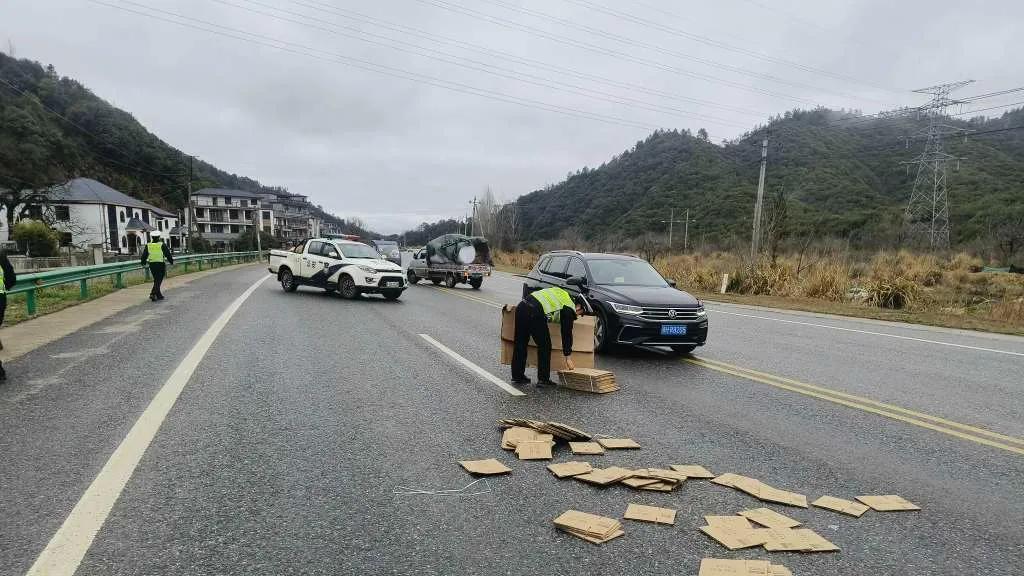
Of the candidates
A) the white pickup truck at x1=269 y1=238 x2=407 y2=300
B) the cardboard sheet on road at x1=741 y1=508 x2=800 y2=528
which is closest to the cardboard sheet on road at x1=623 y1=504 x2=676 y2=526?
the cardboard sheet on road at x1=741 y1=508 x2=800 y2=528

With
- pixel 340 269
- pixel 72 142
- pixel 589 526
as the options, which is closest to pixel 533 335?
pixel 589 526

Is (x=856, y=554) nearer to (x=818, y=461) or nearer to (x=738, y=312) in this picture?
(x=818, y=461)

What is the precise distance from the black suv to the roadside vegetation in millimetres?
9473

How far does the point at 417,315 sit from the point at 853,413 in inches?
367

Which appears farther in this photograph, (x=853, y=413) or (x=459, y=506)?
(x=853, y=413)

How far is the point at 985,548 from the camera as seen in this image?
3111 mm

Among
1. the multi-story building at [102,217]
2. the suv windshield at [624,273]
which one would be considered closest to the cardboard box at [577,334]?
the suv windshield at [624,273]

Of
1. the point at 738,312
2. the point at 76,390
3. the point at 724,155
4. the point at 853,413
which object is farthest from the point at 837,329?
the point at 724,155

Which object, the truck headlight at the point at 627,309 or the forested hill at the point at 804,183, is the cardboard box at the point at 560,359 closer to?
the truck headlight at the point at 627,309

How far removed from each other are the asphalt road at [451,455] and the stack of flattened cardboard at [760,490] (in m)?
0.07

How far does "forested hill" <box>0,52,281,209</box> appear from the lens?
46062 mm

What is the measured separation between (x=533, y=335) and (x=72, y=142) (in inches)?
3472

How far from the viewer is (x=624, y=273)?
977cm

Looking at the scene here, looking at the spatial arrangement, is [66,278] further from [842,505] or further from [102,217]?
[102,217]
